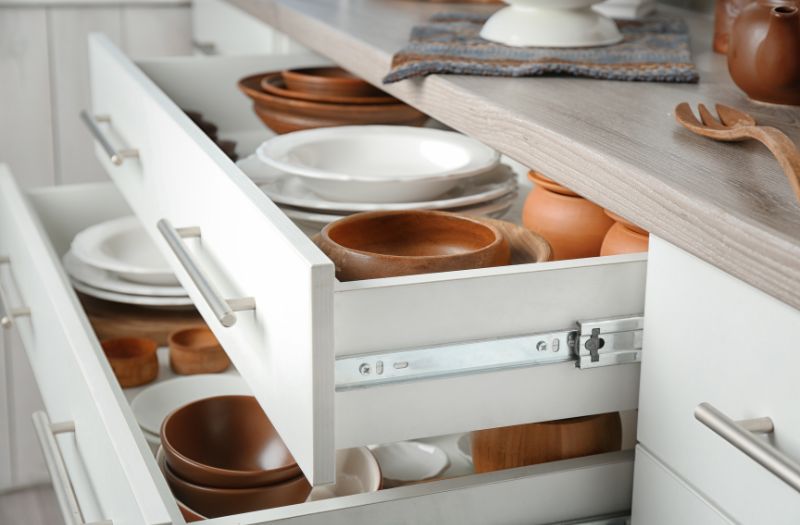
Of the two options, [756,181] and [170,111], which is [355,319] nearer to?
[756,181]

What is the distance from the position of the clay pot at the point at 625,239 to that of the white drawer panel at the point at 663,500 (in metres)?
0.15

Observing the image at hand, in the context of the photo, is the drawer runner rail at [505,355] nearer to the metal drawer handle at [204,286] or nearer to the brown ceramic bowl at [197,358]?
the metal drawer handle at [204,286]

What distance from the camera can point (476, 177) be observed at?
108cm

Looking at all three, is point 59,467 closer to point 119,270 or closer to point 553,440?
point 119,270

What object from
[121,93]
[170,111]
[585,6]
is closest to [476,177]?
[585,6]

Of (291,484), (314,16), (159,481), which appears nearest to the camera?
(159,481)

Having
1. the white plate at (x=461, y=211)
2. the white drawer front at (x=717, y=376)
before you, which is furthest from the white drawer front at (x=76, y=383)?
the white drawer front at (x=717, y=376)

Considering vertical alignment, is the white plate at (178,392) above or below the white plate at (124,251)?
below

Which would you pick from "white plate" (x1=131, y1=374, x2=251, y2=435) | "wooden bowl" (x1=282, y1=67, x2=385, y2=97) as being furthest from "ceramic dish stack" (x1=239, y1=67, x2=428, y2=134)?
"white plate" (x1=131, y1=374, x2=251, y2=435)

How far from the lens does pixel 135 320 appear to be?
49.1 inches

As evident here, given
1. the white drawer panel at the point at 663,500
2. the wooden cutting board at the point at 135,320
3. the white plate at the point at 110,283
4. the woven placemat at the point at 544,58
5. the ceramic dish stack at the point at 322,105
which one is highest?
the woven placemat at the point at 544,58

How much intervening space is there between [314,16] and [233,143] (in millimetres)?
190

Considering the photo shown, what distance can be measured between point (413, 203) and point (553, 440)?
28cm

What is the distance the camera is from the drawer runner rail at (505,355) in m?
0.66
